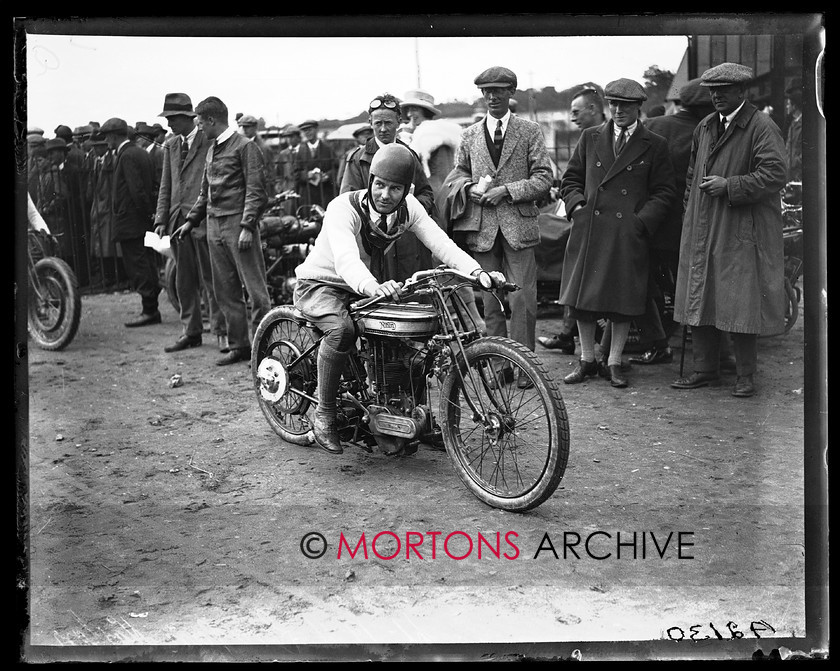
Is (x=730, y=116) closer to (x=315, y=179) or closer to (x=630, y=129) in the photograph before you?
(x=630, y=129)

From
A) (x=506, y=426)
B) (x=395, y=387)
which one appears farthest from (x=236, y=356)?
(x=506, y=426)

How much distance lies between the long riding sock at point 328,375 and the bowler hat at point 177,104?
5.20 feet

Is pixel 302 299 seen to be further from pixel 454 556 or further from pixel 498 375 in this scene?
pixel 454 556

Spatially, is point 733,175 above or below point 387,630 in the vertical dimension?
above

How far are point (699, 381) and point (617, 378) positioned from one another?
1.79 feet

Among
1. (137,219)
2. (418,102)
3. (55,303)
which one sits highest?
(418,102)

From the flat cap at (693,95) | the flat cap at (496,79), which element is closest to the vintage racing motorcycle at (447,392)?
the flat cap at (496,79)

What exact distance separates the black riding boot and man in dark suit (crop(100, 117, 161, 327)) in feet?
12.8

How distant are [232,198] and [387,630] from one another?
4664 millimetres

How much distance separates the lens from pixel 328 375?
5.03 meters

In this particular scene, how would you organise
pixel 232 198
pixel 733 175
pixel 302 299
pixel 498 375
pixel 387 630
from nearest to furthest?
pixel 387 630 < pixel 498 375 < pixel 302 299 < pixel 733 175 < pixel 232 198

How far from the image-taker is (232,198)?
7523mm

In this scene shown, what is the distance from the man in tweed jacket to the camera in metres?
6.43

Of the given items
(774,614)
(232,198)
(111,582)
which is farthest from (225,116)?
(774,614)
